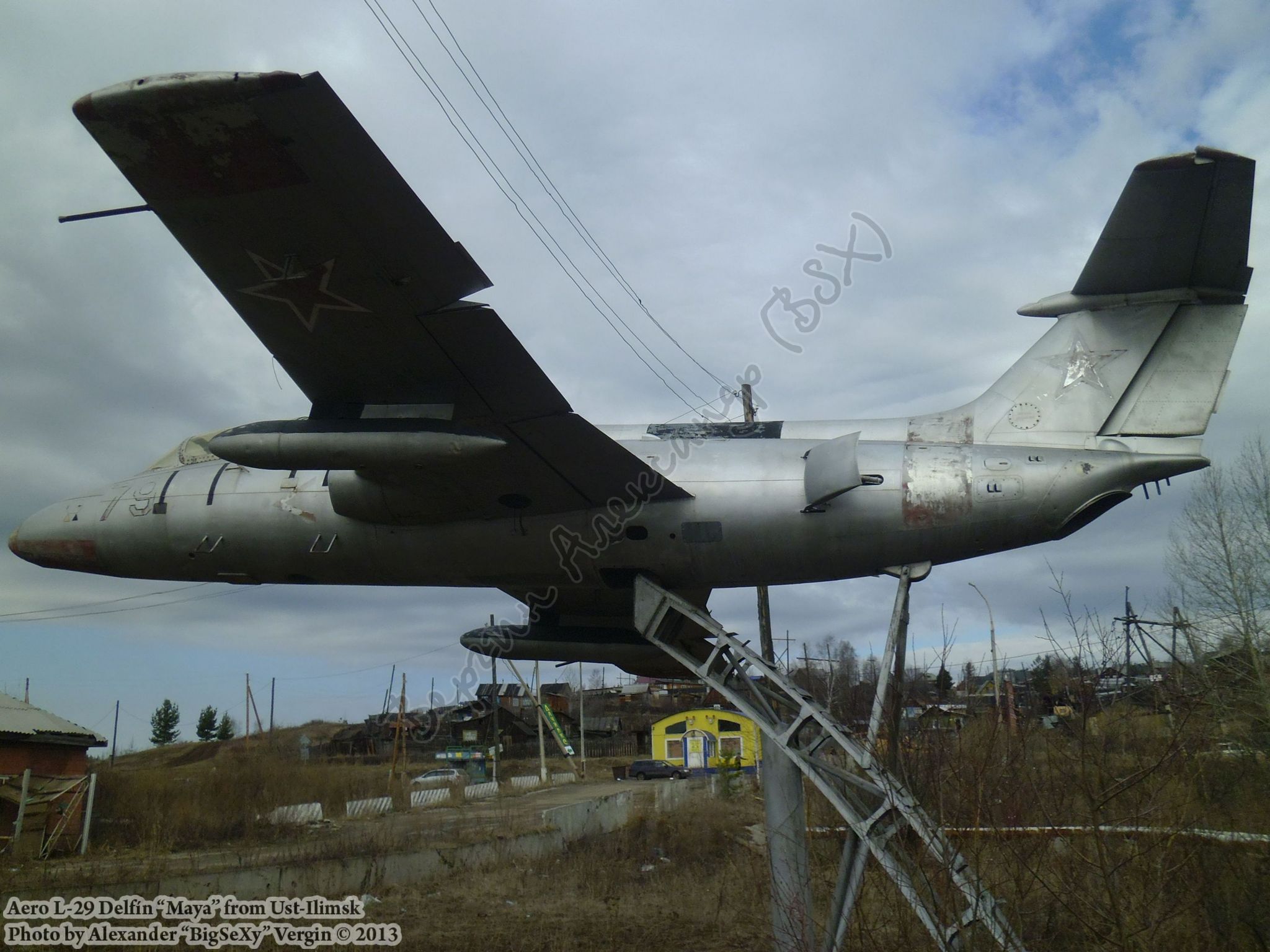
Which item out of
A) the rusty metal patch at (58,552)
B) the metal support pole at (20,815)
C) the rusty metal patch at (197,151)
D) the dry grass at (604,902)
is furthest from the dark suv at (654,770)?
the rusty metal patch at (197,151)

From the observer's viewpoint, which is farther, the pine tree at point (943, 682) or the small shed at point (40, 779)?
the small shed at point (40, 779)

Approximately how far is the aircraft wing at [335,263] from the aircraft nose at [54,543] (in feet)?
15.4

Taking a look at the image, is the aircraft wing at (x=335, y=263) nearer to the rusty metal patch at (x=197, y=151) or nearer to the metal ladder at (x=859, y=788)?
the rusty metal patch at (x=197, y=151)

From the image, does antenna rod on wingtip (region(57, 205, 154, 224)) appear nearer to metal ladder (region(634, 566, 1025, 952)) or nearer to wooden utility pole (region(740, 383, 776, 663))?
metal ladder (region(634, 566, 1025, 952))

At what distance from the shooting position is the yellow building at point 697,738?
2108 inches

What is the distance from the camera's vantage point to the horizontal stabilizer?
257 inches

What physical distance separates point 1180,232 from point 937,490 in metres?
3.02

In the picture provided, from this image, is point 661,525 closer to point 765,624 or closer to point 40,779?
point 765,624

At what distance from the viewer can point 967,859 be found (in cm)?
640

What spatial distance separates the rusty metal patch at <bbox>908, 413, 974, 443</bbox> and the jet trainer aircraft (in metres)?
0.03

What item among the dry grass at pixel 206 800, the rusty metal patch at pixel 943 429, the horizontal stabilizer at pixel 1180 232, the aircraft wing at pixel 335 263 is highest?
the horizontal stabilizer at pixel 1180 232

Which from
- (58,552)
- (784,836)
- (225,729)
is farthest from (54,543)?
(225,729)

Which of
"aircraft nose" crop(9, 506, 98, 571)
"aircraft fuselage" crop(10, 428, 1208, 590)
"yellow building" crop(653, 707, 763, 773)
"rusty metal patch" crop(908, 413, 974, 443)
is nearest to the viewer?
"aircraft fuselage" crop(10, 428, 1208, 590)

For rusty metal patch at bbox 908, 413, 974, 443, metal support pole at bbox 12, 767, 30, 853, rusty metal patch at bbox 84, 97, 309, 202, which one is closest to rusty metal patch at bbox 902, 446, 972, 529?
rusty metal patch at bbox 908, 413, 974, 443
